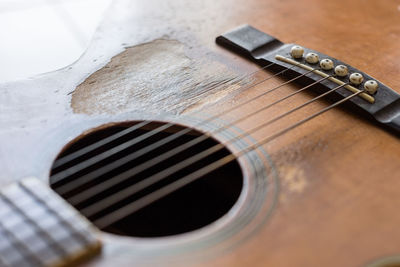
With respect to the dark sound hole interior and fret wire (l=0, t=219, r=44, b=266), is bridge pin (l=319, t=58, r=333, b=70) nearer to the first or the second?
the dark sound hole interior

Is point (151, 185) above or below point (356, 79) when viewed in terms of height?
below

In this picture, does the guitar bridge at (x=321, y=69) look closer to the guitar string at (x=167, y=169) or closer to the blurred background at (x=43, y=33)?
the guitar string at (x=167, y=169)

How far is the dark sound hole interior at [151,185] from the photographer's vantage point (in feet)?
2.69

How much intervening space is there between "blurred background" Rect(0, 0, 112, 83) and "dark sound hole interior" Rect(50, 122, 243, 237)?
396 millimetres

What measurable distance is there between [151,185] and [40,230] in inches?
14.4

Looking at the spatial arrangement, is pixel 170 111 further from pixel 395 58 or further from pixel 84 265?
pixel 395 58

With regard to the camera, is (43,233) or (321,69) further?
(321,69)

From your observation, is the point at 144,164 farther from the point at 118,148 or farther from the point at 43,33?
the point at 43,33

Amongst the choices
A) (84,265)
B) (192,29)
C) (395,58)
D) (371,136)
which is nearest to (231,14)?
(192,29)

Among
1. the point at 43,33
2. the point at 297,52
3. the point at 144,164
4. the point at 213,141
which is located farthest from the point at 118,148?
the point at 43,33

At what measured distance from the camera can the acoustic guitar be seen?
0.62m

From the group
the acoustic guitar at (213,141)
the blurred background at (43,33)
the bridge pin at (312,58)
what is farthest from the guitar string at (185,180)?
the blurred background at (43,33)

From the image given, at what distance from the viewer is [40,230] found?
602 millimetres

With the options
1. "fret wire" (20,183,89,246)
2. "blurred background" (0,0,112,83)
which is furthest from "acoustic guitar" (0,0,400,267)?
"blurred background" (0,0,112,83)
